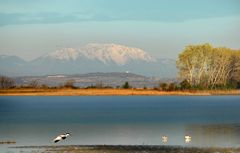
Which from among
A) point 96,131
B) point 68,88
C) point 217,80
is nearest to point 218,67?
point 217,80

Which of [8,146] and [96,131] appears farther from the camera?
[96,131]

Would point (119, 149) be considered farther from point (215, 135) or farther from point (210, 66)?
point (210, 66)

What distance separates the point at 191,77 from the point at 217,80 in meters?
10.2

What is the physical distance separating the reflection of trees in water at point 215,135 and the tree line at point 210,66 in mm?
89191

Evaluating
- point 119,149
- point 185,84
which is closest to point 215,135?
point 119,149

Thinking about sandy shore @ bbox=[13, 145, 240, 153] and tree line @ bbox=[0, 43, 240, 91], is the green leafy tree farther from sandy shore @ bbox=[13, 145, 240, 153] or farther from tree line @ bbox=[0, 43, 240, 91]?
sandy shore @ bbox=[13, 145, 240, 153]

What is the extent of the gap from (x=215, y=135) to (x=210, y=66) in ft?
→ 348

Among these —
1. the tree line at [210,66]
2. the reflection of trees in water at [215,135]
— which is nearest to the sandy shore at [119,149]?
the reflection of trees in water at [215,135]

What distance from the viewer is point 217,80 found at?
154750 mm

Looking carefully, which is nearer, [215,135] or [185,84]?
[215,135]

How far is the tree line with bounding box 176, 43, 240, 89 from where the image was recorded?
145875 millimetres

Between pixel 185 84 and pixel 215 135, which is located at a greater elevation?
pixel 215 135

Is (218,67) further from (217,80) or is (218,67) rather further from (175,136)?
(175,136)

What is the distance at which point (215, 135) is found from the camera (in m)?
46.9
